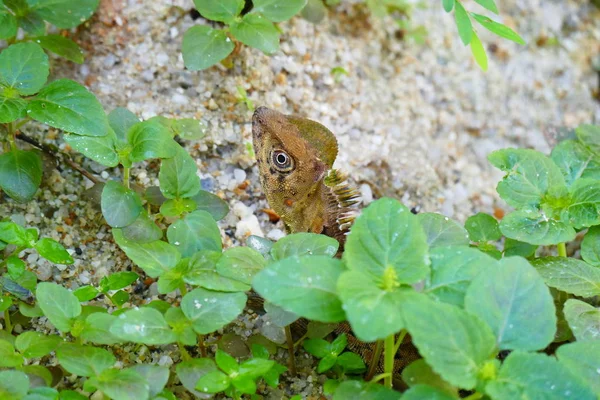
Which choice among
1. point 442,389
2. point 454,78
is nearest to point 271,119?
point 442,389

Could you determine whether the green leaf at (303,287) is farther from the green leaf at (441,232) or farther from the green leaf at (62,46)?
the green leaf at (62,46)

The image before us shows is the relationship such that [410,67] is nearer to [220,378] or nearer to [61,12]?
[61,12]

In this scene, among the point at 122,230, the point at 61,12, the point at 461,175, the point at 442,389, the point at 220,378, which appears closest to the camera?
the point at 442,389

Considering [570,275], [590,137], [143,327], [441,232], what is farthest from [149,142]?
[590,137]

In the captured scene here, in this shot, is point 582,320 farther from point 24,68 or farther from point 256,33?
point 24,68

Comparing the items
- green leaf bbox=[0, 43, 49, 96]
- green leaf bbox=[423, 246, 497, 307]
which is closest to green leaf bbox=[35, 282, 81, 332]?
green leaf bbox=[0, 43, 49, 96]

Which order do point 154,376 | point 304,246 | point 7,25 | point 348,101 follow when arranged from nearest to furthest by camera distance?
1. point 154,376
2. point 304,246
3. point 7,25
4. point 348,101
